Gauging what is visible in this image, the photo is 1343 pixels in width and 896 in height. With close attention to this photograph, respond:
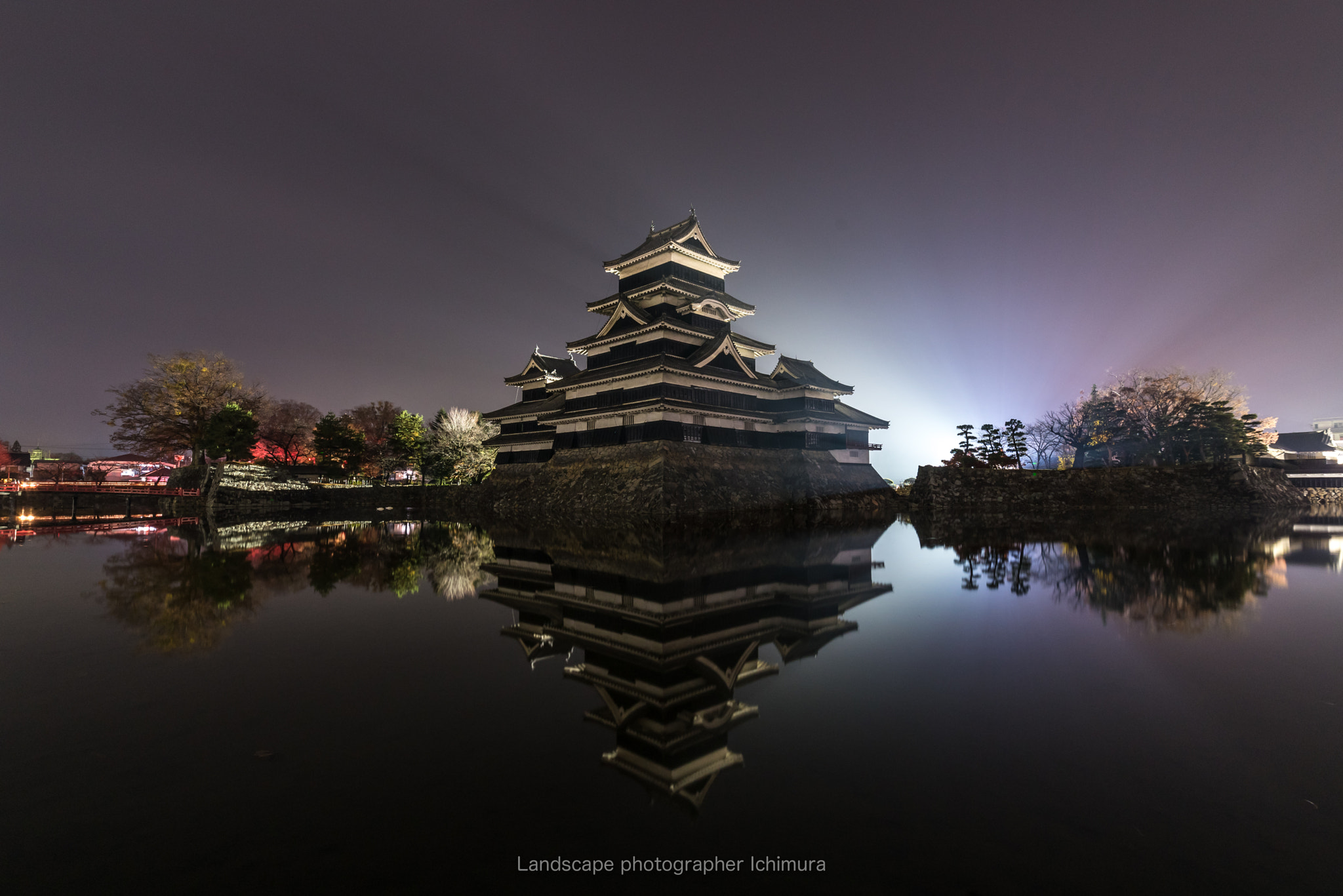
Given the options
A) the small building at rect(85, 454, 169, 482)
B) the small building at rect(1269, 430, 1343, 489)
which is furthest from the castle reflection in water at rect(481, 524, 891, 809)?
the small building at rect(85, 454, 169, 482)

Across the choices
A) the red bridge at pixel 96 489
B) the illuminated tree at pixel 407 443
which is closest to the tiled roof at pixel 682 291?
the illuminated tree at pixel 407 443

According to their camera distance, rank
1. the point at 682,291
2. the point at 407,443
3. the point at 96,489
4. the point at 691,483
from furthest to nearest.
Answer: the point at 407,443 → the point at 96,489 → the point at 682,291 → the point at 691,483

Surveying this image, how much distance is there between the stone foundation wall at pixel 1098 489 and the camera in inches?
1289

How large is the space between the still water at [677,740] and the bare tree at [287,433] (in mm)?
58345

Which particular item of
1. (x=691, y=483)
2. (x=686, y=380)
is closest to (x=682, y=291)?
(x=686, y=380)

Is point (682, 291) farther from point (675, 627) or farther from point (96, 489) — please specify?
point (96, 489)

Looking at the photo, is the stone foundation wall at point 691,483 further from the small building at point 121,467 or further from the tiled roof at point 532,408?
the small building at point 121,467

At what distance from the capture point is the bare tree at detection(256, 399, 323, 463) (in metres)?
57.5

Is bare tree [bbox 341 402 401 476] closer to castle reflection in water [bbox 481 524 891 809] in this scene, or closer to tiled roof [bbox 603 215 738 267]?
tiled roof [bbox 603 215 738 267]

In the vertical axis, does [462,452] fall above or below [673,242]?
below

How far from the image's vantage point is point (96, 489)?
137 feet

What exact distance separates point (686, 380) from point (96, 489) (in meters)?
50.9

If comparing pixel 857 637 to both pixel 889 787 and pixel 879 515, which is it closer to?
pixel 889 787

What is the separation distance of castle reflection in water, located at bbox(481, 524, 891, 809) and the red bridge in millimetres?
46892
